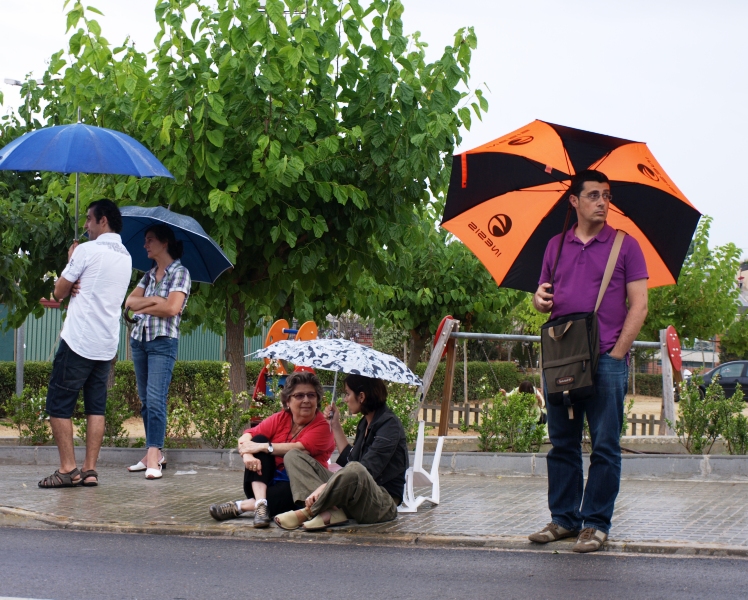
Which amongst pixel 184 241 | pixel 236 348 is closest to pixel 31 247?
pixel 236 348

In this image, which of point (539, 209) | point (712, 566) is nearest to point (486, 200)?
point (539, 209)

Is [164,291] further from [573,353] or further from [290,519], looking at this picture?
[573,353]

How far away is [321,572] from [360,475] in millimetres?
1091

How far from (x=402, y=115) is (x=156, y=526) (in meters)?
5.10

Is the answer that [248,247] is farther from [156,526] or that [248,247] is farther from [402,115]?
[156,526]

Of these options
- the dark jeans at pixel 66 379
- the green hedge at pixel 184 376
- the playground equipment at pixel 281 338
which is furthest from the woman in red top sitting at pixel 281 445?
the green hedge at pixel 184 376

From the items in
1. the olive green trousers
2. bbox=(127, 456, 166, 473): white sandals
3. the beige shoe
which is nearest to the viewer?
the olive green trousers

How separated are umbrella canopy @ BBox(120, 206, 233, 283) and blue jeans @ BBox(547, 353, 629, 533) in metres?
3.68

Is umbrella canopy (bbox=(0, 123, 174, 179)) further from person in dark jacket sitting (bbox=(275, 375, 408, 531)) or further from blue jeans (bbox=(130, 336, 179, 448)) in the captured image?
person in dark jacket sitting (bbox=(275, 375, 408, 531))

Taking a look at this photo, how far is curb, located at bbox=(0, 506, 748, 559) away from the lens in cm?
578

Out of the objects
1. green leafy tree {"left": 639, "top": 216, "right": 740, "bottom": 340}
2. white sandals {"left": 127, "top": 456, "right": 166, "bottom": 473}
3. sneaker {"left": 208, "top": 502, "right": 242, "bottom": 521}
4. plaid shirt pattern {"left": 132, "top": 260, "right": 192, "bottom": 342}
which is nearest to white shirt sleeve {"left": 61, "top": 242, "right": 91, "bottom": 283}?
plaid shirt pattern {"left": 132, "top": 260, "right": 192, "bottom": 342}

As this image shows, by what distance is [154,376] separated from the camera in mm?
8531

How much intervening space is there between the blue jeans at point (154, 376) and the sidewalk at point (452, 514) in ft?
1.41

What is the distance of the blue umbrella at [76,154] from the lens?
26.3ft
